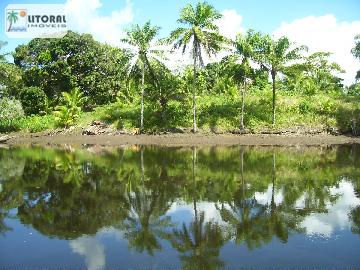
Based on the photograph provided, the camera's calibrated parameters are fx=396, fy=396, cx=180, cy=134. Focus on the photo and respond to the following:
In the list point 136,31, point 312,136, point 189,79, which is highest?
point 136,31

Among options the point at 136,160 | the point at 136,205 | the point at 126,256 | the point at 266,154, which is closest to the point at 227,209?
the point at 136,205

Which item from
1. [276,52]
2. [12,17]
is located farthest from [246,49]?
[12,17]

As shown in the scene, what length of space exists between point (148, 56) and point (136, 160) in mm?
14199

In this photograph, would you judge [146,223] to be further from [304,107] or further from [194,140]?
[304,107]

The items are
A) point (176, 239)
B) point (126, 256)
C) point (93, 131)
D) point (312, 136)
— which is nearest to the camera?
point (126, 256)

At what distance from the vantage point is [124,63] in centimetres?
3397

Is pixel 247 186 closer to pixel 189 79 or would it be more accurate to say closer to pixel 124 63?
pixel 124 63

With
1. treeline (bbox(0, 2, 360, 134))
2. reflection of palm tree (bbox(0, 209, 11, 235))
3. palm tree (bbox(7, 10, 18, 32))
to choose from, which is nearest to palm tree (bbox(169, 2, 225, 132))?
treeline (bbox(0, 2, 360, 134))

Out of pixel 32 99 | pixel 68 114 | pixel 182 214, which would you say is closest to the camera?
pixel 182 214

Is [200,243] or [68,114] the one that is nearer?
[200,243]

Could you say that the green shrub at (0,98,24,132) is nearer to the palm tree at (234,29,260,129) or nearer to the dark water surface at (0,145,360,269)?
the dark water surface at (0,145,360,269)

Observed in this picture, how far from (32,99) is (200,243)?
38561 mm

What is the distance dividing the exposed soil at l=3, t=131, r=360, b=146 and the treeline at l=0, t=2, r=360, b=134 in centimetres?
A: 161

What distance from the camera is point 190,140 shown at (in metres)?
31.9
